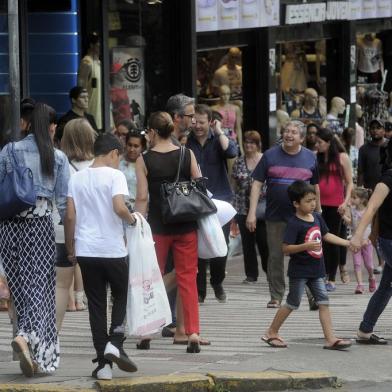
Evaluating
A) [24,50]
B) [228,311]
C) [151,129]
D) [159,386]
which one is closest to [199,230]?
[151,129]

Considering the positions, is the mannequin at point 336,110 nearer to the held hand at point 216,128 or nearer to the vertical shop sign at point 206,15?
the vertical shop sign at point 206,15

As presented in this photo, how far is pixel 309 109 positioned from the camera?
21188 millimetres

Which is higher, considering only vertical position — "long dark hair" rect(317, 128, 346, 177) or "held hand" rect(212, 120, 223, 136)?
"held hand" rect(212, 120, 223, 136)

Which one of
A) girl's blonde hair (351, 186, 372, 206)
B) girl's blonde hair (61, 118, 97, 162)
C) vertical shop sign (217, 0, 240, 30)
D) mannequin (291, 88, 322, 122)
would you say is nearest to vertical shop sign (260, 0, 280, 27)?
vertical shop sign (217, 0, 240, 30)

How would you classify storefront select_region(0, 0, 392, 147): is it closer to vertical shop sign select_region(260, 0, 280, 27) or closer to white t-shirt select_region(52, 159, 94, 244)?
vertical shop sign select_region(260, 0, 280, 27)

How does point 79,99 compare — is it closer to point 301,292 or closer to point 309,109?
point 301,292

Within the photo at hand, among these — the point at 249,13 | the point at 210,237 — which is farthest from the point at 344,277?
the point at 210,237

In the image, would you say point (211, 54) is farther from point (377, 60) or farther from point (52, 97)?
point (377, 60)

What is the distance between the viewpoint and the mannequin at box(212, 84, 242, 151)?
61.8ft

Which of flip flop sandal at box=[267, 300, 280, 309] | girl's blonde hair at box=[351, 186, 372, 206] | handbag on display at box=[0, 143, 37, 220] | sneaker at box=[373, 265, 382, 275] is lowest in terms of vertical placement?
Answer: sneaker at box=[373, 265, 382, 275]

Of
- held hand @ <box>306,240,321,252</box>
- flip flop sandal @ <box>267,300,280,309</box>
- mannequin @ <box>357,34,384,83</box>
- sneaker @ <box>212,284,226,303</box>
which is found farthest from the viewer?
mannequin @ <box>357,34,384,83</box>

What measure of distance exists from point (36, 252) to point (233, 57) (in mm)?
11122

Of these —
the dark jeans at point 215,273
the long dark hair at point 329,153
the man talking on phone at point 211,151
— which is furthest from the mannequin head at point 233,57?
the man talking on phone at point 211,151

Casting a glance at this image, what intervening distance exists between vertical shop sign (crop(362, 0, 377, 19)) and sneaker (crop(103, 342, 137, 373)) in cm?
1483
